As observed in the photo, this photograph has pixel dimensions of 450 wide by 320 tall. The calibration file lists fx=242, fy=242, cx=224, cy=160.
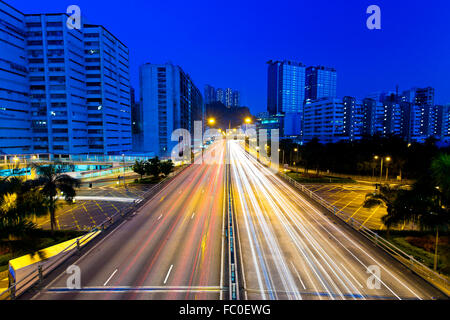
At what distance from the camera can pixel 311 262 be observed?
14.8 meters

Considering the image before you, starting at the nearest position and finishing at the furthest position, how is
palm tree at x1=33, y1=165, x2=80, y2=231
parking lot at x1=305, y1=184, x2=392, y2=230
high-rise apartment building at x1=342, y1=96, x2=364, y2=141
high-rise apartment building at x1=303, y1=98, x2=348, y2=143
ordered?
1. palm tree at x1=33, y1=165, x2=80, y2=231
2. parking lot at x1=305, y1=184, x2=392, y2=230
3. high-rise apartment building at x1=303, y1=98, x2=348, y2=143
4. high-rise apartment building at x1=342, y1=96, x2=364, y2=141

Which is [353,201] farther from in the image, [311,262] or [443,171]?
[443,171]

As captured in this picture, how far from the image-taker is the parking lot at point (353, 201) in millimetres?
24216

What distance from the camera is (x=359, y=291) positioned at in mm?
11859

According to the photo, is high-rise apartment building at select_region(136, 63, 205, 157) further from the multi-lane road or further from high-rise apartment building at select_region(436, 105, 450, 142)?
high-rise apartment building at select_region(436, 105, 450, 142)

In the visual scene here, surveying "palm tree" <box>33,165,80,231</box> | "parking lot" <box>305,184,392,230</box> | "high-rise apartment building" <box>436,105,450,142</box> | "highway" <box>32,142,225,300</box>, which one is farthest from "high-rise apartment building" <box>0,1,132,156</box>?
"high-rise apartment building" <box>436,105,450,142</box>

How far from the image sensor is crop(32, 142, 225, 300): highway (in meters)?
11.9

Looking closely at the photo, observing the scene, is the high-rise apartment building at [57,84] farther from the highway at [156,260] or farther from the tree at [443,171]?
the tree at [443,171]

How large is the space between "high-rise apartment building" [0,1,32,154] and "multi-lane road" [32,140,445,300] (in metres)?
71.1

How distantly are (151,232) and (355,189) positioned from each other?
33.0 metres

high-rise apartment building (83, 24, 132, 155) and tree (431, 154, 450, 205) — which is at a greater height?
high-rise apartment building (83, 24, 132, 155)

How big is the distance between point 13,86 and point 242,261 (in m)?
89.4

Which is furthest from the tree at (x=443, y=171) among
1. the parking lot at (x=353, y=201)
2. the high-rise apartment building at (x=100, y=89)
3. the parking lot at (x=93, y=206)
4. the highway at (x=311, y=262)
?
the high-rise apartment building at (x=100, y=89)
